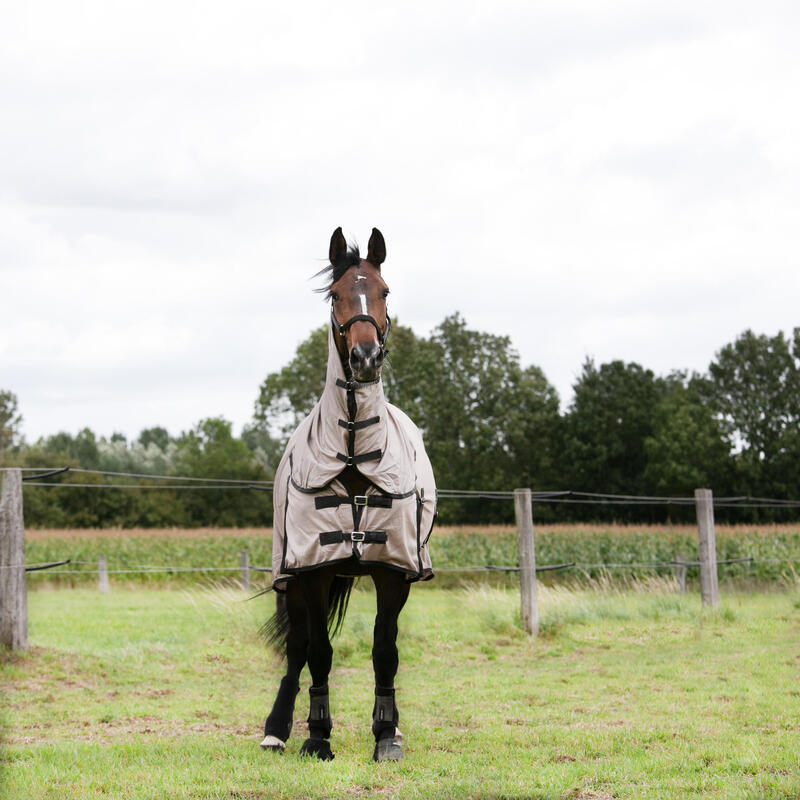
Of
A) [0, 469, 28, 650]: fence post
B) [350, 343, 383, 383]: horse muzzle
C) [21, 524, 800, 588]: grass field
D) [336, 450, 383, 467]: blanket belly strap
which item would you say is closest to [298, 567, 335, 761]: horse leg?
[336, 450, 383, 467]: blanket belly strap

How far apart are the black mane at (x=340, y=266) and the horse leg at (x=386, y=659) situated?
1.40 meters

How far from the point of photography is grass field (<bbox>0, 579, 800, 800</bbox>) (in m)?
3.88

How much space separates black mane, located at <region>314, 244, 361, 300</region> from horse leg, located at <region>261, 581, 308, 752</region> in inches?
60.2

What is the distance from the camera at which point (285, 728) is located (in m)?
4.77

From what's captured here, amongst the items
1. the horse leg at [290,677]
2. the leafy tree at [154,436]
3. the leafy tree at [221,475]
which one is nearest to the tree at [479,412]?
the leafy tree at [221,475]

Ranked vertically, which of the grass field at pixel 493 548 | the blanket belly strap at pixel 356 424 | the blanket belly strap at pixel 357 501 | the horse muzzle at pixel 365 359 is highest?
the horse muzzle at pixel 365 359

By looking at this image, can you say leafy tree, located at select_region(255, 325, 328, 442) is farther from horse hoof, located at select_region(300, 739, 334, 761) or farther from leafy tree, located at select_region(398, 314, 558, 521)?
horse hoof, located at select_region(300, 739, 334, 761)

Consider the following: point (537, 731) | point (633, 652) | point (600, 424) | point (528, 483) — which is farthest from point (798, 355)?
point (537, 731)

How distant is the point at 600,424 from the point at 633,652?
32438mm

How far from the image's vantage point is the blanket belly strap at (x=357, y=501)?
14.2ft

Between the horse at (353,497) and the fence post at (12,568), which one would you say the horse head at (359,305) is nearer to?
the horse at (353,497)

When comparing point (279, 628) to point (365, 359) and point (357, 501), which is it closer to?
point (357, 501)

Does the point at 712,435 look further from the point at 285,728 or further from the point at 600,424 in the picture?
the point at 285,728

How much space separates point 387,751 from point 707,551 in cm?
760
